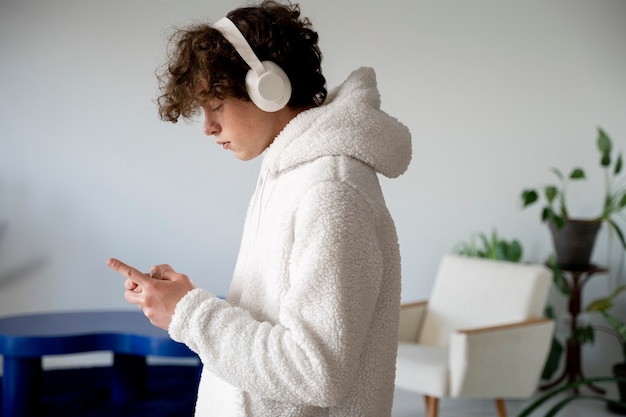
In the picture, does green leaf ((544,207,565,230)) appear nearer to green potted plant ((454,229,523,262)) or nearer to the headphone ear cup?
green potted plant ((454,229,523,262))

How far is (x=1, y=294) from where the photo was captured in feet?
15.7

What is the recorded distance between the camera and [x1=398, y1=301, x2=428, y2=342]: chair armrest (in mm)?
3999

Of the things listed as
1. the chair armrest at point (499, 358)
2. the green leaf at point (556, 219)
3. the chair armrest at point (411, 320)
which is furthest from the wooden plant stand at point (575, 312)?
the chair armrest at point (411, 320)

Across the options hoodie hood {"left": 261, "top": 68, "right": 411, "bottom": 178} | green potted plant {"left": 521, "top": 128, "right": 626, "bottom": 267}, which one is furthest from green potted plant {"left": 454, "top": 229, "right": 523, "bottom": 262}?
hoodie hood {"left": 261, "top": 68, "right": 411, "bottom": 178}

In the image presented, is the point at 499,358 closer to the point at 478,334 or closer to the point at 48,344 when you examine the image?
the point at 478,334

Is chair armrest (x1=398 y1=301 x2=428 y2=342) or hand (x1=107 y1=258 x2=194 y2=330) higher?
hand (x1=107 y1=258 x2=194 y2=330)

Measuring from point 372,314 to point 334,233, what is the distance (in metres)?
0.15

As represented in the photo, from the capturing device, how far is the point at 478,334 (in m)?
3.48

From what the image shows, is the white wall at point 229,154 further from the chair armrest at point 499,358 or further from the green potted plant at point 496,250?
the chair armrest at point 499,358

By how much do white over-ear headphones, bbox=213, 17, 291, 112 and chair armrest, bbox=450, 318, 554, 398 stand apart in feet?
7.91

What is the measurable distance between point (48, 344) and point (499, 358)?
71.4 inches

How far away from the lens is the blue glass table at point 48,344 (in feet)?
10.9

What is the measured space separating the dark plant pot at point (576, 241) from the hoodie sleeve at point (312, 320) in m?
3.42

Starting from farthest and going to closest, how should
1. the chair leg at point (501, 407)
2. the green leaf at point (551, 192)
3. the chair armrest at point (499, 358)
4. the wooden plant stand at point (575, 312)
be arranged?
the wooden plant stand at point (575, 312) < the green leaf at point (551, 192) < the chair leg at point (501, 407) < the chair armrest at point (499, 358)
